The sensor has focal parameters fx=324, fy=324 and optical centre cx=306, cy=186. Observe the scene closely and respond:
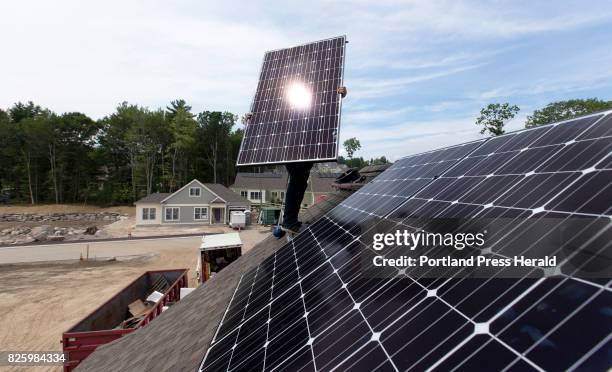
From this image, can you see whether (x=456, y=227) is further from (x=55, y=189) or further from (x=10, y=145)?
(x=10, y=145)

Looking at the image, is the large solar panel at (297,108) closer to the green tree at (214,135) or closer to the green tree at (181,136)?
the green tree at (181,136)

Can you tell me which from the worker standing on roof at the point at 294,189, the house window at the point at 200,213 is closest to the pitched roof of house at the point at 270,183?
the house window at the point at 200,213

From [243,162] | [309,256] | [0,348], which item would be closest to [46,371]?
[0,348]

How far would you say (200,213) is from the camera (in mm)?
59844

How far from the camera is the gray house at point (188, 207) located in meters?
58.3

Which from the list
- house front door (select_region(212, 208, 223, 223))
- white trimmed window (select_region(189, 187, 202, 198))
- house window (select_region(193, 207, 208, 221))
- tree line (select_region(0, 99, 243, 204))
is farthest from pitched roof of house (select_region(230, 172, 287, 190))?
white trimmed window (select_region(189, 187, 202, 198))

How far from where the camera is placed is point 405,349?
317 centimetres

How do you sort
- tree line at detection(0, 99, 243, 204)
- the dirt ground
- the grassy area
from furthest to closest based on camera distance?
tree line at detection(0, 99, 243, 204) < the grassy area < the dirt ground

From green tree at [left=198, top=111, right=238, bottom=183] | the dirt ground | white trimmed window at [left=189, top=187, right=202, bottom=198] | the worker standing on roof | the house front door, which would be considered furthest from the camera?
green tree at [left=198, top=111, right=238, bottom=183]

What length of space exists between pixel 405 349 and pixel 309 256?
15.8ft

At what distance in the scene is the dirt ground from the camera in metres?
20.3

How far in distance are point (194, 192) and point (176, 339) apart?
5472 centimetres

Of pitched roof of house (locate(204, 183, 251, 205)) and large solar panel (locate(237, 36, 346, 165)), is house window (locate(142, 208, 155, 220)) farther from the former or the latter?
large solar panel (locate(237, 36, 346, 165))

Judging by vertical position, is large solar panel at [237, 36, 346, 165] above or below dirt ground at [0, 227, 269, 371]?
above
